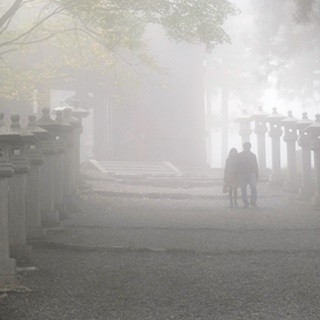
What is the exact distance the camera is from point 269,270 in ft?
26.1

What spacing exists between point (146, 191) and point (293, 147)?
5769 millimetres

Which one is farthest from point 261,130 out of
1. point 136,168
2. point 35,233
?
point 35,233

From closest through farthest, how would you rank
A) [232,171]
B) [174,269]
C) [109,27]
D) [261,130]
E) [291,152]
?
[174,269] → [109,27] → [232,171] → [291,152] → [261,130]

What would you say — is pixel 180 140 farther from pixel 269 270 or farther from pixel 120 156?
pixel 269 270

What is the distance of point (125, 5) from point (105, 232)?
6611mm

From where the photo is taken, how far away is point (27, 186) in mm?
9570

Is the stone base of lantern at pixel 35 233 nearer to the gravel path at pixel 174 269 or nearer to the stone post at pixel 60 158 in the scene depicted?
the gravel path at pixel 174 269

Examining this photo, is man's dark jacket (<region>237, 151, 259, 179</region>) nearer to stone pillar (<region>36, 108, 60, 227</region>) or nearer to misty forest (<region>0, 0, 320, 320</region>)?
misty forest (<region>0, 0, 320, 320</region>)

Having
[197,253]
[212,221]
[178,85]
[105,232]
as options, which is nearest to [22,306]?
[197,253]

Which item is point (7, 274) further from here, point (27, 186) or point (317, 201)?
point (317, 201)

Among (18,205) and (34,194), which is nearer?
(18,205)

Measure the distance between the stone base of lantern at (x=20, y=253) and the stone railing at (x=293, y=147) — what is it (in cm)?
965

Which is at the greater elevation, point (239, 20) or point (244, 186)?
point (239, 20)

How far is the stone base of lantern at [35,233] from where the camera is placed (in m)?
9.84
